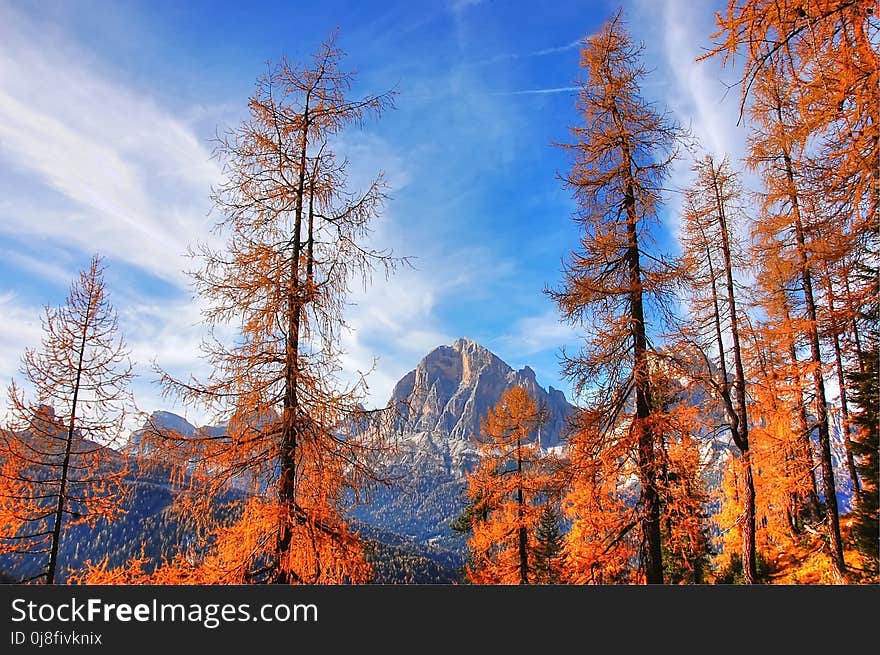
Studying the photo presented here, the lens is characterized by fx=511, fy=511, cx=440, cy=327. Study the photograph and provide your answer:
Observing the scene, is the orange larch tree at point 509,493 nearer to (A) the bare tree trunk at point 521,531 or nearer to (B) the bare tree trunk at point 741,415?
(A) the bare tree trunk at point 521,531

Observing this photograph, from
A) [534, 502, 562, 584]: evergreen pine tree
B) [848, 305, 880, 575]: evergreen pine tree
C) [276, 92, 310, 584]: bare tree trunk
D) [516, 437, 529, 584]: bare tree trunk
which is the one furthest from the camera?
[534, 502, 562, 584]: evergreen pine tree

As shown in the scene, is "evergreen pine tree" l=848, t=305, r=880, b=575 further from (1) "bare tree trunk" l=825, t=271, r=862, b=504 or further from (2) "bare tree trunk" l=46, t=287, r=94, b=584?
(2) "bare tree trunk" l=46, t=287, r=94, b=584

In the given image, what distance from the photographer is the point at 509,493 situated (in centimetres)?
1914

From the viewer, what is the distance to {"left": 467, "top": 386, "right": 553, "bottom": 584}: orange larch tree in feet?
61.5

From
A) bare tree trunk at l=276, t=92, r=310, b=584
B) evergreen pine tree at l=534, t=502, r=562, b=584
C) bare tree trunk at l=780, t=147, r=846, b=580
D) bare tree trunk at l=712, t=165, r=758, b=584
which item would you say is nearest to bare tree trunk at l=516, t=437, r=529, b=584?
evergreen pine tree at l=534, t=502, r=562, b=584

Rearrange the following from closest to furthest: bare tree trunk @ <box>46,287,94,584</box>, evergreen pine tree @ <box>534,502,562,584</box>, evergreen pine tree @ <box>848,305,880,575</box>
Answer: bare tree trunk @ <box>46,287,94,584</box>, evergreen pine tree @ <box>848,305,880,575</box>, evergreen pine tree @ <box>534,502,562,584</box>

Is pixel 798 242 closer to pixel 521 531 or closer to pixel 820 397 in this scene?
pixel 820 397

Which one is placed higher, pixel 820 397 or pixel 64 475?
pixel 820 397

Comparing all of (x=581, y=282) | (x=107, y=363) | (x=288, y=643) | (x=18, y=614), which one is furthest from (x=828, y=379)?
(x=107, y=363)

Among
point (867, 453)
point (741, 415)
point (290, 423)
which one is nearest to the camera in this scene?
point (290, 423)

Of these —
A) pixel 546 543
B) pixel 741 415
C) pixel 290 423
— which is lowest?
pixel 546 543

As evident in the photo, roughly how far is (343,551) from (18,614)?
3.75 meters

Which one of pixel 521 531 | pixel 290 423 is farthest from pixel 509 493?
pixel 290 423

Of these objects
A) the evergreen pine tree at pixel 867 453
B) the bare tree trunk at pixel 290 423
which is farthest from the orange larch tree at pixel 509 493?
the bare tree trunk at pixel 290 423
